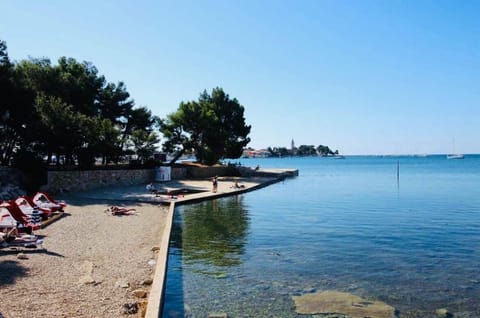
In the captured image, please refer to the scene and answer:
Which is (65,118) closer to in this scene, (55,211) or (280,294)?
(55,211)

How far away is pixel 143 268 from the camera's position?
9172 mm

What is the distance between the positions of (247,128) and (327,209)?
31.2 metres

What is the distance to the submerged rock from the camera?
25.9 feet

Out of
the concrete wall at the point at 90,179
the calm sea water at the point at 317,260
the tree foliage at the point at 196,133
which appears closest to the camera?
the calm sea water at the point at 317,260

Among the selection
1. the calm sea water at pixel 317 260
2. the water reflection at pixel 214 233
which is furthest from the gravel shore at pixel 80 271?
the water reflection at pixel 214 233

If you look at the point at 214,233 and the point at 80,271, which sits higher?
the point at 80,271

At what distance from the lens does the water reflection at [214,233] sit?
39.0 feet

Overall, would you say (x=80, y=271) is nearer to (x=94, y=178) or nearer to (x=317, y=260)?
(x=317, y=260)

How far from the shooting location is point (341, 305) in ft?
27.2

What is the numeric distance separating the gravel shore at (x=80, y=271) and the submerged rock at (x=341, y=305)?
3.07 m

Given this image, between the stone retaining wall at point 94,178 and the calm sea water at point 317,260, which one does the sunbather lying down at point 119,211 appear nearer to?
the calm sea water at point 317,260

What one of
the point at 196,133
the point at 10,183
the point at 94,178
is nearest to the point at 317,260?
the point at 10,183

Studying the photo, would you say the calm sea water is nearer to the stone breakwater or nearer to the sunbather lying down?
the sunbather lying down

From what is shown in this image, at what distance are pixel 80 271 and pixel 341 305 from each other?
5.22 meters
